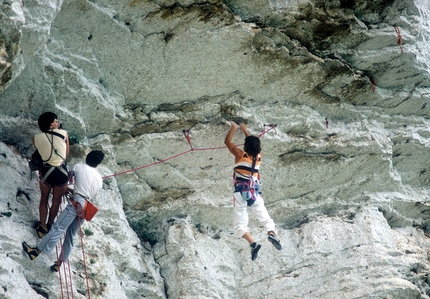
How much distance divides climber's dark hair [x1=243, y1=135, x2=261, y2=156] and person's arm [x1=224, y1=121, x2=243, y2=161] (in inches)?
8.8

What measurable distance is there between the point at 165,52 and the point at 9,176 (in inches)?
116

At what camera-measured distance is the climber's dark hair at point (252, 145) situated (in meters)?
10.8

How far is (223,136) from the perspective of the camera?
11.8m

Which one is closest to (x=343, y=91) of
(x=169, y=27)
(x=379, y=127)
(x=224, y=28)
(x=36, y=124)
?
(x=379, y=127)

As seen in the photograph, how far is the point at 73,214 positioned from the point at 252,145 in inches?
112

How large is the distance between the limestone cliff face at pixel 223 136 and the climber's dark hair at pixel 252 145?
0.96 metres

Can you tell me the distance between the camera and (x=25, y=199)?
10203 mm

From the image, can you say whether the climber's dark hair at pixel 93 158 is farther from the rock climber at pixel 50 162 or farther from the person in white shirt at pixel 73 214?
the rock climber at pixel 50 162

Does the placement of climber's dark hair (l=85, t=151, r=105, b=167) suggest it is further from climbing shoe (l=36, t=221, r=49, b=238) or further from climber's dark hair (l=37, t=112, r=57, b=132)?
climbing shoe (l=36, t=221, r=49, b=238)

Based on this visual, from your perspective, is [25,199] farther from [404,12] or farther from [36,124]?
[404,12]

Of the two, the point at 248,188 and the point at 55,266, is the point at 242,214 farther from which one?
the point at 55,266

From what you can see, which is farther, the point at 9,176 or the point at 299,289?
the point at 299,289

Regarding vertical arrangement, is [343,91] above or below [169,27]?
below

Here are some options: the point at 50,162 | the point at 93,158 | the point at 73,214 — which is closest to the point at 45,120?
the point at 50,162
